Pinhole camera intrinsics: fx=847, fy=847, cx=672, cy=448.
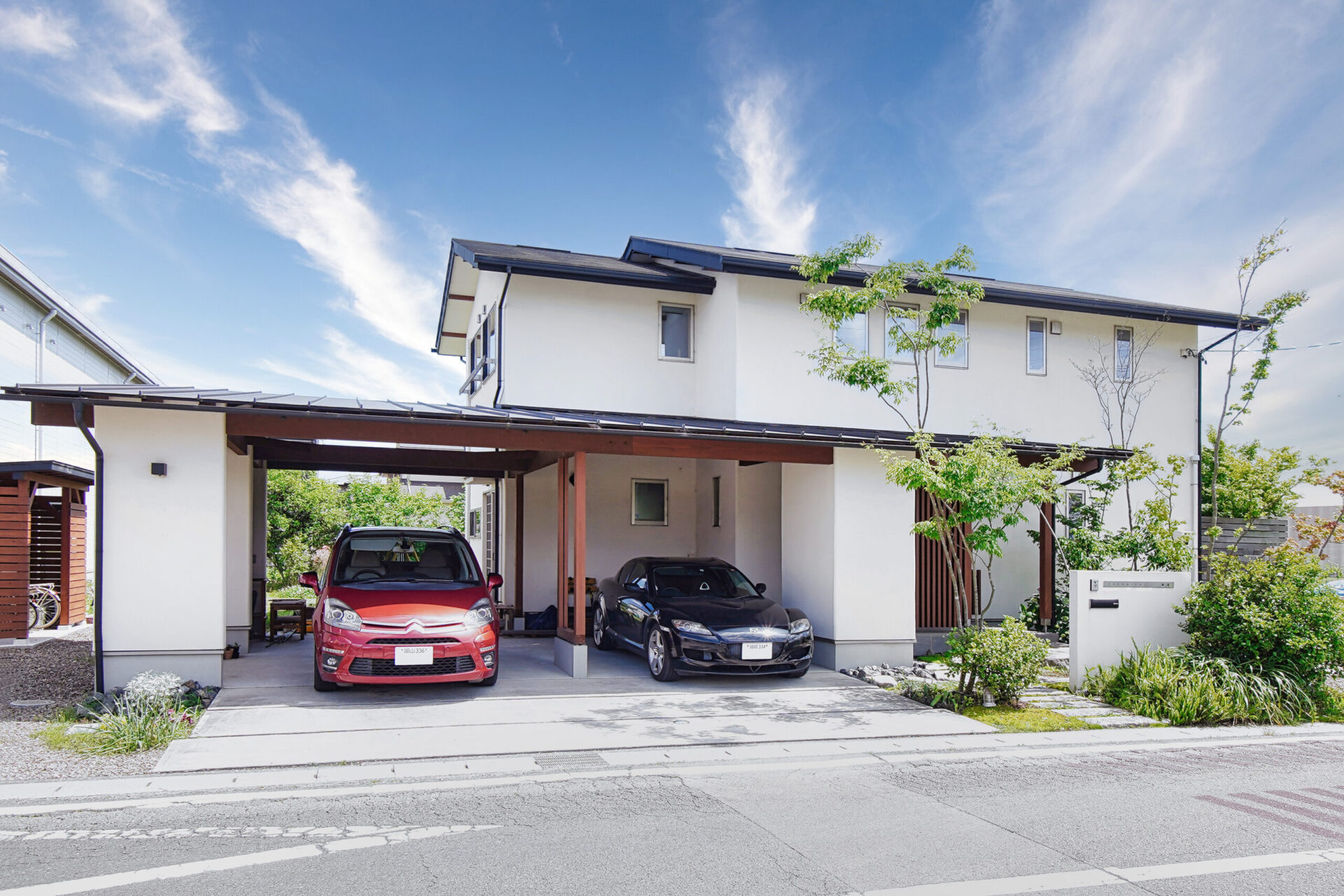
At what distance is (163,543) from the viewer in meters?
8.47

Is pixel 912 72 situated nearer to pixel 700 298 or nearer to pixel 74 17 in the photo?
pixel 700 298

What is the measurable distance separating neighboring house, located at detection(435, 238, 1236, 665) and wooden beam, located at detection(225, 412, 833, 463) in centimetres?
97

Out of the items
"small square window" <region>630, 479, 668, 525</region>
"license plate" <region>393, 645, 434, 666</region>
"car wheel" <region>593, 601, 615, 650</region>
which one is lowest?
"car wheel" <region>593, 601, 615, 650</region>

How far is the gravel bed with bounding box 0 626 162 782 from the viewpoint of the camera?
6027 millimetres

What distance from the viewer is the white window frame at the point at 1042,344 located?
14586 millimetres

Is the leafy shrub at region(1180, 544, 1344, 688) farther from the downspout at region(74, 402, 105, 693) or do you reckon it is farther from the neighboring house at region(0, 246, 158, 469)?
the neighboring house at region(0, 246, 158, 469)

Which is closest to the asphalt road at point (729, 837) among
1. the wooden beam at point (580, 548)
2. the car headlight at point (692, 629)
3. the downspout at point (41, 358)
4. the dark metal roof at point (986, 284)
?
the car headlight at point (692, 629)

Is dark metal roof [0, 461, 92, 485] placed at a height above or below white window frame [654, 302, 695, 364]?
below

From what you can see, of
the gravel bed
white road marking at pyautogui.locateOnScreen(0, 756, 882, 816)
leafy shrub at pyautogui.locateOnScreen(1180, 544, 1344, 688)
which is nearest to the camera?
white road marking at pyautogui.locateOnScreen(0, 756, 882, 816)

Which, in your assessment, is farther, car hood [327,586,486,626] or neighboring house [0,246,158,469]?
neighboring house [0,246,158,469]

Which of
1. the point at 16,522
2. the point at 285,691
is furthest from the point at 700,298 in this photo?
the point at 16,522

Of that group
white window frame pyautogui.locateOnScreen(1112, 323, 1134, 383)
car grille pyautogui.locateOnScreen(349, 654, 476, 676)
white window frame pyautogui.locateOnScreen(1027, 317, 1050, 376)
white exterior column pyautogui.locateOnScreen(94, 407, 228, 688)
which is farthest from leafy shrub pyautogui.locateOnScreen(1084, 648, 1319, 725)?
white exterior column pyautogui.locateOnScreen(94, 407, 228, 688)

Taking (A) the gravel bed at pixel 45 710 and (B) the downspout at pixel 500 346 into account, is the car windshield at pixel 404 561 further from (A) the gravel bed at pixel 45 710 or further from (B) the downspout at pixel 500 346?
(B) the downspout at pixel 500 346

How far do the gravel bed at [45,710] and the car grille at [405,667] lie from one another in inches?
77.6
